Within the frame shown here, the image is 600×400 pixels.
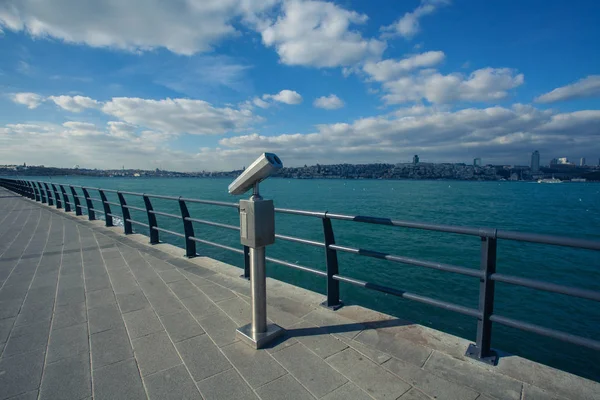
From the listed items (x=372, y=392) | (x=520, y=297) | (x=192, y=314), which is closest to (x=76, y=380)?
(x=192, y=314)

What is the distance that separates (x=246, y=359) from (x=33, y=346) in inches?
75.8

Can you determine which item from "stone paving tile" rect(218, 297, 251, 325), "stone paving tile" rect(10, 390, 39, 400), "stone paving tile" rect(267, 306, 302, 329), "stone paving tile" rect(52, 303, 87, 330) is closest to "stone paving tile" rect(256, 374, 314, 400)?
"stone paving tile" rect(267, 306, 302, 329)

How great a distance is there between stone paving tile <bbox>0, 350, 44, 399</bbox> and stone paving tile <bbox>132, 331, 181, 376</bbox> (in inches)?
26.0

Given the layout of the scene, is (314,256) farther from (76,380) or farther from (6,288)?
(76,380)

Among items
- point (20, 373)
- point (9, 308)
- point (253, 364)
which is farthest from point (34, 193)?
point (253, 364)

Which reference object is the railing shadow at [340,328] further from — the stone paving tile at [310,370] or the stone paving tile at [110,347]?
the stone paving tile at [110,347]

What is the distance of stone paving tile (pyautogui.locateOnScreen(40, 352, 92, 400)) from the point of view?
2074 millimetres

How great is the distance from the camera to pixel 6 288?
406 centimetres

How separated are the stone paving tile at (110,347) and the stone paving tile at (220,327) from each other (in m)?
0.66

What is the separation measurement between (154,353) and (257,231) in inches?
53.0

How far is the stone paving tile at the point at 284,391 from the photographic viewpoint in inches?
79.7

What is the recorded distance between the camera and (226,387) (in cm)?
212

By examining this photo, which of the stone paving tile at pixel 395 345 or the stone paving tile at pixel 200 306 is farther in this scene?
the stone paving tile at pixel 200 306

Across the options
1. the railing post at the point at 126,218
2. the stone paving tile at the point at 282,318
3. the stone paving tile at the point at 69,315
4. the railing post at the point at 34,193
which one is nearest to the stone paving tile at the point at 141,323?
the stone paving tile at the point at 69,315
